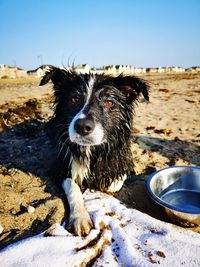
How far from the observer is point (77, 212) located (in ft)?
9.20

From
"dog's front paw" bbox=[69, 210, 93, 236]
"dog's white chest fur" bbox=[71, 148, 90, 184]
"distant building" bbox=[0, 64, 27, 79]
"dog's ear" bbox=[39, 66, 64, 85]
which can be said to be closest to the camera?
"dog's front paw" bbox=[69, 210, 93, 236]

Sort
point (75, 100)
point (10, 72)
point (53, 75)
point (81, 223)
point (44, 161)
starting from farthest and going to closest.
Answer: point (10, 72)
point (44, 161)
point (53, 75)
point (75, 100)
point (81, 223)

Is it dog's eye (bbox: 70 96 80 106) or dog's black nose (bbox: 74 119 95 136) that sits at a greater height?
dog's eye (bbox: 70 96 80 106)

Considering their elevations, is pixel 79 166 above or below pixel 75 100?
below

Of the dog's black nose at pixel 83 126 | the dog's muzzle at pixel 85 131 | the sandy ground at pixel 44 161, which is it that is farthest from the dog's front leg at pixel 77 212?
the dog's black nose at pixel 83 126

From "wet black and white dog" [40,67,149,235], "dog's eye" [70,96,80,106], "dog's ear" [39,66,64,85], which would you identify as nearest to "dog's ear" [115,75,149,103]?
"wet black and white dog" [40,67,149,235]

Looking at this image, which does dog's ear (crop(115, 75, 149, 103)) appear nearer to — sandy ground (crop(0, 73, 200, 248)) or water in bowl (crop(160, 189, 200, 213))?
sandy ground (crop(0, 73, 200, 248))

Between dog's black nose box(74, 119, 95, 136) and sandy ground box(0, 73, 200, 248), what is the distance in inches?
35.0

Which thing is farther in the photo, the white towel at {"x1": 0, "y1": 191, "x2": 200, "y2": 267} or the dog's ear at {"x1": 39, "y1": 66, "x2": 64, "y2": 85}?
the dog's ear at {"x1": 39, "y1": 66, "x2": 64, "y2": 85}

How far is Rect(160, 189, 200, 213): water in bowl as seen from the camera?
3688mm

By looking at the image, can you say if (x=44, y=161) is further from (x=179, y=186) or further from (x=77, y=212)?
(x=179, y=186)

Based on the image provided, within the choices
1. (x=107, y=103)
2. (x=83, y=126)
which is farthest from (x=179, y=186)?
(x=83, y=126)

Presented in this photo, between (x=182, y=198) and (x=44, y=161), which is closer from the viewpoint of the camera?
(x=182, y=198)

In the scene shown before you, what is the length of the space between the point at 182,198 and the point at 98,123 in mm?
1753
